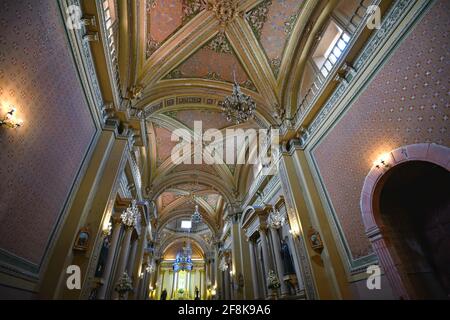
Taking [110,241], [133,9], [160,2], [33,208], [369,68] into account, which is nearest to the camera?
[33,208]

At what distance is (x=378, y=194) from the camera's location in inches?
179

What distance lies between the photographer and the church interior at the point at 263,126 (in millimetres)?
3496

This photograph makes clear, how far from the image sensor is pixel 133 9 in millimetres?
6246

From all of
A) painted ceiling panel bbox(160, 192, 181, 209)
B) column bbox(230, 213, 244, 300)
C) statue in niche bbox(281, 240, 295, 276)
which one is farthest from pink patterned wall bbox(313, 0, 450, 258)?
painted ceiling panel bbox(160, 192, 181, 209)

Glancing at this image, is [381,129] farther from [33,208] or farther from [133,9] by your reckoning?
[133,9]

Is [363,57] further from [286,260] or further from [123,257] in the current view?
[123,257]

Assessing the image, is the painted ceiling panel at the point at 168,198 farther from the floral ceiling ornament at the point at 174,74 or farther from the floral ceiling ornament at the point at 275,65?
the floral ceiling ornament at the point at 275,65

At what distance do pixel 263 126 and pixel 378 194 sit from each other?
200 inches

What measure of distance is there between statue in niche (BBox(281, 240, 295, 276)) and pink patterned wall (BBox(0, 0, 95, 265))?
22.3 ft

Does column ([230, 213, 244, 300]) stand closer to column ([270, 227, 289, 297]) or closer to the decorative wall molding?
column ([270, 227, 289, 297])

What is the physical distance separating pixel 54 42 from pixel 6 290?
3.89m

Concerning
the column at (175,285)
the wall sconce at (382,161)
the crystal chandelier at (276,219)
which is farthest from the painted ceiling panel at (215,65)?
the column at (175,285)

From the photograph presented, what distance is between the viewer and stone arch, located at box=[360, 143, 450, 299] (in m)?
3.54
